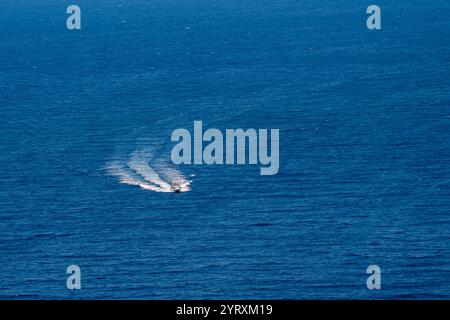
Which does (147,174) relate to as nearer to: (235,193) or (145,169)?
(145,169)

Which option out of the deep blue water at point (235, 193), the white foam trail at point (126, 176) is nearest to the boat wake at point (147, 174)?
the white foam trail at point (126, 176)

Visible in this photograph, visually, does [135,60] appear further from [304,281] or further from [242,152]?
[304,281]

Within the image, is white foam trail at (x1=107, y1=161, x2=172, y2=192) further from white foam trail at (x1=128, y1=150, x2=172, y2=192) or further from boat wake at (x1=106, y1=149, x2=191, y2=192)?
white foam trail at (x1=128, y1=150, x2=172, y2=192)

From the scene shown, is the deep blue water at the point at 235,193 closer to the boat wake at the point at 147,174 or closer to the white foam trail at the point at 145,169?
the boat wake at the point at 147,174

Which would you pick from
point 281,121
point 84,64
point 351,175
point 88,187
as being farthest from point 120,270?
point 84,64

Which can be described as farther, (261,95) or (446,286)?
(261,95)
